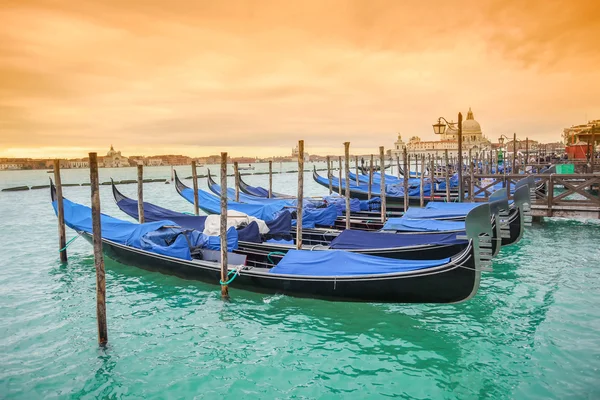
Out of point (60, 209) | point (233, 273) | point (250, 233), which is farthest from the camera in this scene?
point (60, 209)

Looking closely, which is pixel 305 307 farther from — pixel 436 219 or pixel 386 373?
pixel 436 219

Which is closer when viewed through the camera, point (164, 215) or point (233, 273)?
point (233, 273)

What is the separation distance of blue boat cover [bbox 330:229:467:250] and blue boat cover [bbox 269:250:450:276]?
4.21 ft

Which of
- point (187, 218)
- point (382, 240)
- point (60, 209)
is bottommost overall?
point (382, 240)

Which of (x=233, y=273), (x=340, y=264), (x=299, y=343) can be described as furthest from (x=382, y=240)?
(x=299, y=343)

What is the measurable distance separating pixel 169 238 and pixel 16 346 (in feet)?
10.1

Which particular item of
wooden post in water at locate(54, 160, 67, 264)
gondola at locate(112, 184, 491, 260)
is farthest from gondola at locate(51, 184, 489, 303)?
wooden post in water at locate(54, 160, 67, 264)

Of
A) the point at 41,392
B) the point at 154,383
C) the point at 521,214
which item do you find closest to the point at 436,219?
the point at 521,214

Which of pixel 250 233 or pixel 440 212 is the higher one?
pixel 440 212

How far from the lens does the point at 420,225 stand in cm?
830

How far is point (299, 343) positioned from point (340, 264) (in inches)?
51.3

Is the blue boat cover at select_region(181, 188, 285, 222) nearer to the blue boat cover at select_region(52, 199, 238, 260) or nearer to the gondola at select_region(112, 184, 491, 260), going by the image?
the gondola at select_region(112, 184, 491, 260)

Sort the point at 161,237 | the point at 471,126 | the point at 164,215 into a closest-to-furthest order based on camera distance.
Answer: the point at 161,237 < the point at 164,215 < the point at 471,126

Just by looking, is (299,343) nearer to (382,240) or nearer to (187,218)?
(382,240)
